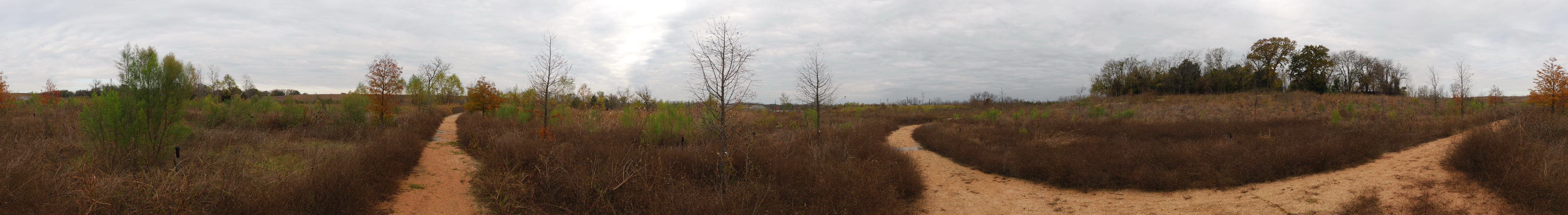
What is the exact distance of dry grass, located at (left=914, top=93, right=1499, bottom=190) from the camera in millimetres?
9164

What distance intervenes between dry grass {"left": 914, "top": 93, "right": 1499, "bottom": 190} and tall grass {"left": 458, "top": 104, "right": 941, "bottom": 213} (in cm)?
295

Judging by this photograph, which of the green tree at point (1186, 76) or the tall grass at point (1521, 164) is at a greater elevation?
the green tree at point (1186, 76)

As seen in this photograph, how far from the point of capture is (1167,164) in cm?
991

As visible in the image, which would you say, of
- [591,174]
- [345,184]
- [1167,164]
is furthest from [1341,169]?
[345,184]

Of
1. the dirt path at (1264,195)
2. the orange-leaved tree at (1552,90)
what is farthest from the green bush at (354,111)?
the orange-leaved tree at (1552,90)

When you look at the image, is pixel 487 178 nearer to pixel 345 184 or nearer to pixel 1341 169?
pixel 345 184

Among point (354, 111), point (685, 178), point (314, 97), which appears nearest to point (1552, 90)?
point (685, 178)

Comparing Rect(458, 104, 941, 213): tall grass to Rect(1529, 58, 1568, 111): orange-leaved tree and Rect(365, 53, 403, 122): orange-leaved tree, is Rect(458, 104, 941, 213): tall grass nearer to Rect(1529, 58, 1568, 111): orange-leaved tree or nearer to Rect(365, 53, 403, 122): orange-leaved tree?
Rect(365, 53, 403, 122): orange-leaved tree

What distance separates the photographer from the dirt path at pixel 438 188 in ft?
21.8

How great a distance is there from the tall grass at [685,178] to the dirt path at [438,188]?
252 mm

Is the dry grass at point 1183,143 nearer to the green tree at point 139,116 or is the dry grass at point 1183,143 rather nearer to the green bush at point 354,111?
the green tree at point 139,116

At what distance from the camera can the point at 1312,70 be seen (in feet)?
122

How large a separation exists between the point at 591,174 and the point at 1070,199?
6.97m

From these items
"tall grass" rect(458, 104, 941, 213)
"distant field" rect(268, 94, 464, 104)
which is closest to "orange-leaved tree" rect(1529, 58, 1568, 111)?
"tall grass" rect(458, 104, 941, 213)
